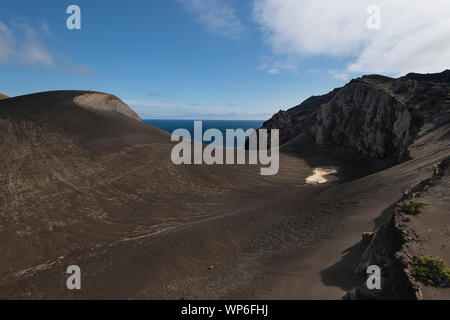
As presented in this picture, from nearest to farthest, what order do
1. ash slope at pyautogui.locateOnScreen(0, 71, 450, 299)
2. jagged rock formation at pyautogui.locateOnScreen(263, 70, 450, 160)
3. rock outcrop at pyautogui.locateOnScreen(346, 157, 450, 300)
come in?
rock outcrop at pyautogui.locateOnScreen(346, 157, 450, 300)
ash slope at pyautogui.locateOnScreen(0, 71, 450, 299)
jagged rock formation at pyautogui.locateOnScreen(263, 70, 450, 160)

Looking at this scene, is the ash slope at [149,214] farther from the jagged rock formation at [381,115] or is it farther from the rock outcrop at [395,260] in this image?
the jagged rock formation at [381,115]

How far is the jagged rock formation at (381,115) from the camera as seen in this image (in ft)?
78.4

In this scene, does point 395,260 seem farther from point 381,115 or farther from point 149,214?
point 381,115

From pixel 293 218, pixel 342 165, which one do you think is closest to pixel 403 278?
pixel 293 218

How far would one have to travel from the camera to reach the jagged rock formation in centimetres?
2389

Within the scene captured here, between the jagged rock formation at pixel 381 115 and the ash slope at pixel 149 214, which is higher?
the jagged rock formation at pixel 381 115

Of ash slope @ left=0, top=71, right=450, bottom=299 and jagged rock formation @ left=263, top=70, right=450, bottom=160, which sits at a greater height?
jagged rock formation @ left=263, top=70, right=450, bottom=160

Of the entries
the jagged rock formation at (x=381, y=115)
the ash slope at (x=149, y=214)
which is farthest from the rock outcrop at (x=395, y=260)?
the jagged rock formation at (x=381, y=115)

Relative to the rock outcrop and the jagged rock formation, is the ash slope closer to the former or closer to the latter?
the rock outcrop

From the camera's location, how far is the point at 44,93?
27.0m

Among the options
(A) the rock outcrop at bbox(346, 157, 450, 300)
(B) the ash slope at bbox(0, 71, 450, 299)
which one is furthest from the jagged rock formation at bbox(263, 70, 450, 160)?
(A) the rock outcrop at bbox(346, 157, 450, 300)
